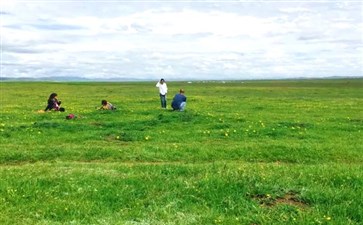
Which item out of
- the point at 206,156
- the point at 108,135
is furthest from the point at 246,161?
the point at 108,135

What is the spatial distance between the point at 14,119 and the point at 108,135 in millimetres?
9286

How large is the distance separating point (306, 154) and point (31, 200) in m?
10.7

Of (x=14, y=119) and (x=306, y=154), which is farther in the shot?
(x=14, y=119)

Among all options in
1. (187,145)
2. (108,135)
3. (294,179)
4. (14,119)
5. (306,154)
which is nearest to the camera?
(294,179)

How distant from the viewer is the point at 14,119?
90.1 ft

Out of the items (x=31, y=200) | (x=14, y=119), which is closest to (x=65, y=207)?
(x=31, y=200)

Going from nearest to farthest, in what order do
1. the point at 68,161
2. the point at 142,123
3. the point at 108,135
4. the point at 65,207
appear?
1. the point at 65,207
2. the point at 68,161
3. the point at 108,135
4. the point at 142,123

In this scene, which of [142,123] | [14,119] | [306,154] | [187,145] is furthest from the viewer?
[14,119]

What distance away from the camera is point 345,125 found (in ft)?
→ 82.1

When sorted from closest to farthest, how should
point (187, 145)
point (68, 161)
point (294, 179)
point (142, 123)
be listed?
point (294, 179) → point (68, 161) → point (187, 145) → point (142, 123)

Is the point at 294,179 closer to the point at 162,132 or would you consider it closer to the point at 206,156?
the point at 206,156

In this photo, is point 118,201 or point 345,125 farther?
point 345,125

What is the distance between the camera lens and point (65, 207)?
9828 mm

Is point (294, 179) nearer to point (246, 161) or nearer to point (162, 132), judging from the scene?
point (246, 161)
